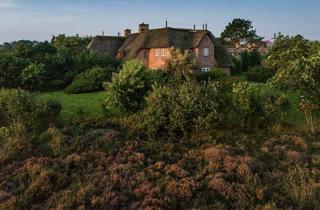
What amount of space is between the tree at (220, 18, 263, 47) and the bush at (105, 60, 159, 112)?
49352mm

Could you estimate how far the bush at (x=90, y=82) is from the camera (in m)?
33.8

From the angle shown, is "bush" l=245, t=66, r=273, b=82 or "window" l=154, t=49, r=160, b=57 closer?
"bush" l=245, t=66, r=273, b=82

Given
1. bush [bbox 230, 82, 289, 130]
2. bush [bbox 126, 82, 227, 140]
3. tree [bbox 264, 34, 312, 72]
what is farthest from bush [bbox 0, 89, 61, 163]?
tree [bbox 264, 34, 312, 72]

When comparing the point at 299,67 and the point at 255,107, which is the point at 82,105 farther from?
the point at 299,67

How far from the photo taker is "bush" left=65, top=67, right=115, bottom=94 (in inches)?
1329

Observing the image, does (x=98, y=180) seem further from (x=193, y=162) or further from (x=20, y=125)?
(x=20, y=125)

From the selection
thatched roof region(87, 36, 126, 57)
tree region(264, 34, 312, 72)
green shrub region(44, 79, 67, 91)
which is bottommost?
green shrub region(44, 79, 67, 91)

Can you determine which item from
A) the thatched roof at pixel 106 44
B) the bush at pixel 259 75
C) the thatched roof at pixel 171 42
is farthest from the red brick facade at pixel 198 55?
the thatched roof at pixel 106 44

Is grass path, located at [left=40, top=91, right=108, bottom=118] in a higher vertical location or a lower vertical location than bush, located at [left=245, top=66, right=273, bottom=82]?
lower

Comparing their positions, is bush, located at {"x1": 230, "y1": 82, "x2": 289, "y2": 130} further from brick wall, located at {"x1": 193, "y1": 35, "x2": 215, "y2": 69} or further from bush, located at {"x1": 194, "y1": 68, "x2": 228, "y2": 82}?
brick wall, located at {"x1": 193, "y1": 35, "x2": 215, "y2": 69}

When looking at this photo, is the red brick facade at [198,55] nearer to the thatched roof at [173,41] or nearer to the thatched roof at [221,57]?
the thatched roof at [173,41]

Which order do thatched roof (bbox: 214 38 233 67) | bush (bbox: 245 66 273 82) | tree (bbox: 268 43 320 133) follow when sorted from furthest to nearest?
1. thatched roof (bbox: 214 38 233 67)
2. bush (bbox: 245 66 273 82)
3. tree (bbox: 268 43 320 133)

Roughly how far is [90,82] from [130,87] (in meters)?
12.8

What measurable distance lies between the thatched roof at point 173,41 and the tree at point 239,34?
2432 cm
